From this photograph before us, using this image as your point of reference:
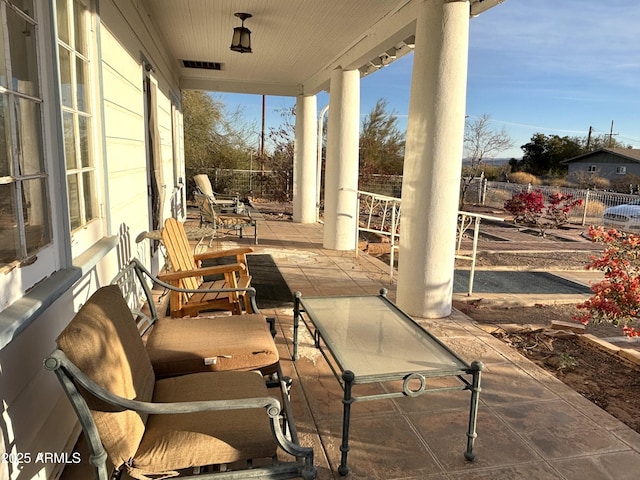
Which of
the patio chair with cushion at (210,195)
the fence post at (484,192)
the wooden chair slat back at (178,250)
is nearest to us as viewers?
the wooden chair slat back at (178,250)

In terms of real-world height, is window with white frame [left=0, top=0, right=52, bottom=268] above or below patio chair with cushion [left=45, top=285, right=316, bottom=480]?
above

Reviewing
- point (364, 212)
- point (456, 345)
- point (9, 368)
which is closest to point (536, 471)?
point (456, 345)

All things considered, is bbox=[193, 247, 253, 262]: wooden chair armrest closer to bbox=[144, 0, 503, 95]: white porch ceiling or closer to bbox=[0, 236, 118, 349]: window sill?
bbox=[0, 236, 118, 349]: window sill

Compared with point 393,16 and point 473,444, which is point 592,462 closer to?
point 473,444

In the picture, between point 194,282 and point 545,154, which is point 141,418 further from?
point 545,154

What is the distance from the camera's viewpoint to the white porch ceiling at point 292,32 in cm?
429

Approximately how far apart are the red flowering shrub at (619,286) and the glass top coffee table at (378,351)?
1.65m

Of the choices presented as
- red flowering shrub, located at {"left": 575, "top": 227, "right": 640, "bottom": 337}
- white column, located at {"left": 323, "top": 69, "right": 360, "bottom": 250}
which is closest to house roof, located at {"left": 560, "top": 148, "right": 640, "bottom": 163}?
white column, located at {"left": 323, "top": 69, "right": 360, "bottom": 250}

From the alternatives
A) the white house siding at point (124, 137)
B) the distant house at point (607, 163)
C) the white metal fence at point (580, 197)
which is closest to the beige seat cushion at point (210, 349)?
the white house siding at point (124, 137)

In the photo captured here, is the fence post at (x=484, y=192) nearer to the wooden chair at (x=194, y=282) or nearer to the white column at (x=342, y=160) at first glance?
the white column at (x=342, y=160)

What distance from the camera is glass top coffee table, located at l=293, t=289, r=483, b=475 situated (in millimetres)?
1830

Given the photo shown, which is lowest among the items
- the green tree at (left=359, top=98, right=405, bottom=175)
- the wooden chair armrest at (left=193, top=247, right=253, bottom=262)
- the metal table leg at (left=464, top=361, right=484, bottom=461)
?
the metal table leg at (left=464, top=361, right=484, bottom=461)

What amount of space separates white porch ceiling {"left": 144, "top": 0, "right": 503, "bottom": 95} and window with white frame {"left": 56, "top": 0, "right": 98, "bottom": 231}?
90.3 inches

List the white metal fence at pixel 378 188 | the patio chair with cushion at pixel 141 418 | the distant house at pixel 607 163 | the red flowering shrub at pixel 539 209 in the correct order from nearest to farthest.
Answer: the patio chair with cushion at pixel 141 418 → the red flowering shrub at pixel 539 209 → the white metal fence at pixel 378 188 → the distant house at pixel 607 163
